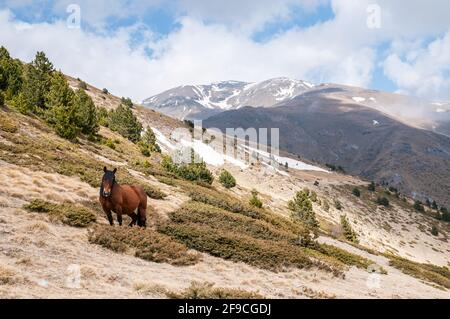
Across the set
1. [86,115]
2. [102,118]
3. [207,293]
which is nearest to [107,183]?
[207,293]

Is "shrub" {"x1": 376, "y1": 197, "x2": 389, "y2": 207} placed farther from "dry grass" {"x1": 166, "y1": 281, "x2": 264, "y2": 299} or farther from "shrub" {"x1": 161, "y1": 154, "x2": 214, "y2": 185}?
"dry grass" {"x1": 166, "y1": 281, "x2": 264, "y2": 299}

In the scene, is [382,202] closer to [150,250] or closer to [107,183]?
[150,250]

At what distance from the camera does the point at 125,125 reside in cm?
6775

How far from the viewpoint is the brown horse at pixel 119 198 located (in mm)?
15000

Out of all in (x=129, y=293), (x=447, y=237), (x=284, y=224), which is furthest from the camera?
(x=447, y=237)

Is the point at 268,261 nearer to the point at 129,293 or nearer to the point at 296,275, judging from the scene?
the point at 296,275

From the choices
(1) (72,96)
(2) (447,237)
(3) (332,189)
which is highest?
(1) (72,96)

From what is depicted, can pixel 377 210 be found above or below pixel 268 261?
below

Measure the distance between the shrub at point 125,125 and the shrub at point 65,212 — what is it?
167ft

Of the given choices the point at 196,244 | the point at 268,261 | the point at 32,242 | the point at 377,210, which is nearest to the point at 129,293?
the point at 32,242

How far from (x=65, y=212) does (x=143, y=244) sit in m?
3.79

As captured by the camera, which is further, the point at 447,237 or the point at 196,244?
the point at 447,237

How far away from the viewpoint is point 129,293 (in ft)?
33.9
